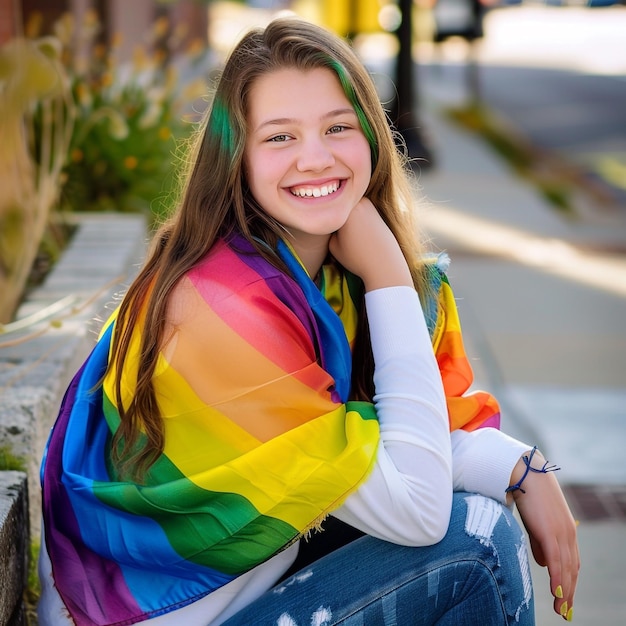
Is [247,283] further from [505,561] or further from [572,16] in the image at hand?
[572,16]

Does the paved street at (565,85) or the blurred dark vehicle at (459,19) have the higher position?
the blurred dark vehicle at (459,19)

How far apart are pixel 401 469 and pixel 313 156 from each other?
604 millimetres

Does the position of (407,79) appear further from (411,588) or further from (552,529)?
(411,588)

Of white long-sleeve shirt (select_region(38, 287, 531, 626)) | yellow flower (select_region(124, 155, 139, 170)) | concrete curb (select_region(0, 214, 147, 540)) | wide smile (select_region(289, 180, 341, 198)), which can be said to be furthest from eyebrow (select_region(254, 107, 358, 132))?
yellow flower (select_region(124, 155, 139, 170))

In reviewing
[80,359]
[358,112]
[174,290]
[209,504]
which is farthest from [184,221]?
[80,359]

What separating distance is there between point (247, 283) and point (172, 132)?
4.15m

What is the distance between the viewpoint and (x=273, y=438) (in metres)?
1.75

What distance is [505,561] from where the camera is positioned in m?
1.83

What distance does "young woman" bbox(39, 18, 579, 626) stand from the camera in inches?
69.4

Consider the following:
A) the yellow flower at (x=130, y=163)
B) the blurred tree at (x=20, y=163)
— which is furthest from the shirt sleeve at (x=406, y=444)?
the yellow flower at (x=130, y=163)

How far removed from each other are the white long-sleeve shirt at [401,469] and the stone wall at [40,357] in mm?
126

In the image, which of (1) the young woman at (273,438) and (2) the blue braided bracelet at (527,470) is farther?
(2) the blue braided bracelet at (527,470)

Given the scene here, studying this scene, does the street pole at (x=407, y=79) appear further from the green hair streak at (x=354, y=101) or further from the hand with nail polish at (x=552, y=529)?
→ the hand with nail polish at (x=552, y=529)

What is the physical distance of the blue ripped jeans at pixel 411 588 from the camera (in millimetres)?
1795
